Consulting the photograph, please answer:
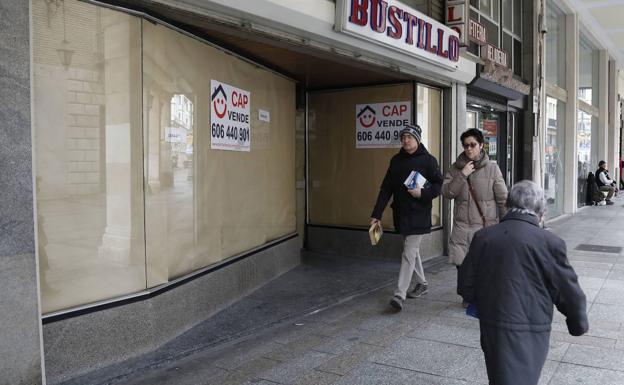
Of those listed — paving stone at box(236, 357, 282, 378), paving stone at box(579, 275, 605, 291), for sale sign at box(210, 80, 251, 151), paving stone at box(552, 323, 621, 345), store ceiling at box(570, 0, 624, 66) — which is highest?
store ceiling at box(570, 0, 624, 66)

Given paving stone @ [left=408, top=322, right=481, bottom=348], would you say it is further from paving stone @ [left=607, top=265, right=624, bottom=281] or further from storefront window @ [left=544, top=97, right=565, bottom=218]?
storefront window @ [left=544, top=97, right=565, bottom=218]

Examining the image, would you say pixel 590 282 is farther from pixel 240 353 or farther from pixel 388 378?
pixel 240 353

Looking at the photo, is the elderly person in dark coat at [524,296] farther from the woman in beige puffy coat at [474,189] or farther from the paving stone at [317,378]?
the woman in beige puffy coat at [474,189]

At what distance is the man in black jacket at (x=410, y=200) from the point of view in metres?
5.52

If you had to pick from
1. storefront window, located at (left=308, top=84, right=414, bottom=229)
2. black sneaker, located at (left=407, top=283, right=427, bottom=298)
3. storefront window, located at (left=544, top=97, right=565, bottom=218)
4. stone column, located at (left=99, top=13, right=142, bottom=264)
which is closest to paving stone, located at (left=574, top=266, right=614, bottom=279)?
black sneaker, located at (left=407, top=283, right=427, bottom=298)

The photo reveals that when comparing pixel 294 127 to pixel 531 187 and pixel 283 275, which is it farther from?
pixel 531 187

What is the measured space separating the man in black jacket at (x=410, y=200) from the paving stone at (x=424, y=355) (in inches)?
40.9

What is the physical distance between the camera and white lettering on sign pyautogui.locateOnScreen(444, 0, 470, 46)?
8547mm

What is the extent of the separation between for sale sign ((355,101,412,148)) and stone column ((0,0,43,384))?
588cm

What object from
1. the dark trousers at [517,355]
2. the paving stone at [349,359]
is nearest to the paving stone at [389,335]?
the paving stone at [349,359]

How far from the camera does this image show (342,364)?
4059mm

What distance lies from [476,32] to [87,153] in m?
7.53

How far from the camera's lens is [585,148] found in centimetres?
1861

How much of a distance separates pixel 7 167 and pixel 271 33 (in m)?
2.91
